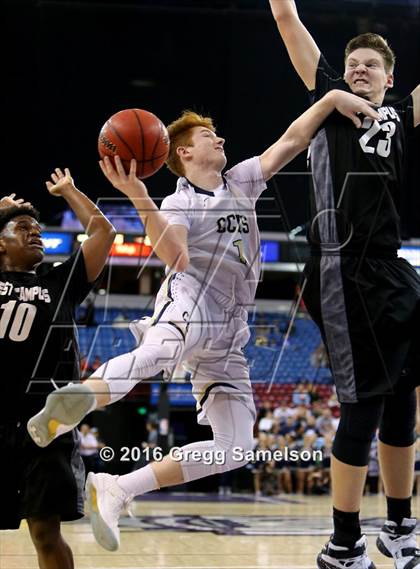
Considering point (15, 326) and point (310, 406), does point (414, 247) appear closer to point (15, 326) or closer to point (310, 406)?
point (310, 406)

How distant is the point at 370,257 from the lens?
440 cm

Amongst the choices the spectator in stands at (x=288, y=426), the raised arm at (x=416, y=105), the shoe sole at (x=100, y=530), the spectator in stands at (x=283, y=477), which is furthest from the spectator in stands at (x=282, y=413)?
the shoe sole at (x=100, y=530)

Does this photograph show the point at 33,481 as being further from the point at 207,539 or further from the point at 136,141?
the point at 207,539

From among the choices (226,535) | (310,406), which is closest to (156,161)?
(226,535)

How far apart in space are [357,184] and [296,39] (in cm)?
93

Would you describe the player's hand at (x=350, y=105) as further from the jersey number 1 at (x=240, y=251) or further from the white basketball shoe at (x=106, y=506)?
the white basketball shoe at (x=106, y=506)

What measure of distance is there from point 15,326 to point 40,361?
0.22m

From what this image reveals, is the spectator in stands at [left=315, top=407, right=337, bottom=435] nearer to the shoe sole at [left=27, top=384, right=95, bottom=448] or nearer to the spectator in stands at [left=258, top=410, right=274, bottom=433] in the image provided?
the spectator in stands at [left=258, top=410, right=274, bottom=433]

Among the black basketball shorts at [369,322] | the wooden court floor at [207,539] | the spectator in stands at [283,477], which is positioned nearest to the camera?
the black basketball shorts at [369,322]

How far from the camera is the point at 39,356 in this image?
442cm

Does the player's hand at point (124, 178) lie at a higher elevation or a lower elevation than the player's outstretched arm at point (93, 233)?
higher

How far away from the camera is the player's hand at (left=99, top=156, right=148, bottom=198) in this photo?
436 cm

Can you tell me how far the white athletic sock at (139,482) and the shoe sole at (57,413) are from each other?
0.62 meters

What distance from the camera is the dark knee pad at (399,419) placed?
4562 millimetres
